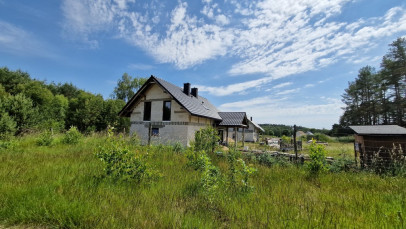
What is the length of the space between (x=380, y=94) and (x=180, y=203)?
1580 inches

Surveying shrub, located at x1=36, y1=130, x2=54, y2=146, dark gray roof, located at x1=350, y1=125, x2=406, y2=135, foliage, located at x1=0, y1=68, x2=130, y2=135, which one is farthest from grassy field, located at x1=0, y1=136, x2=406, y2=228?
foliage, located at x1=0, y1=68, x2=130, y2=135

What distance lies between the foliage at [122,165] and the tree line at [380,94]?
37025 mm

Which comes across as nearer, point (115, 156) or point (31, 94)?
point (115, 156)

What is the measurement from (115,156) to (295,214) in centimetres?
393

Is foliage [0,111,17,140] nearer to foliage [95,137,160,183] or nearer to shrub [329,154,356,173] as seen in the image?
foliage [95,137,160,183]

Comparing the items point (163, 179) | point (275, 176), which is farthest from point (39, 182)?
point (275, 176)

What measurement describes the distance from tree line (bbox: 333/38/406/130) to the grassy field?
1267 inches

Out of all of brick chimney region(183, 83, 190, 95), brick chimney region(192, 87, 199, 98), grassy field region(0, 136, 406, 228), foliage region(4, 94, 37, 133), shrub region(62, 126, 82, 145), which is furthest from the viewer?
brick chimney region(192, 87, 199, 98)

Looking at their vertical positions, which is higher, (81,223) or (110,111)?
(110,111)

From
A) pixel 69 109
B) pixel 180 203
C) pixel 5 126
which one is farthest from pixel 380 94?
pixel 69 109

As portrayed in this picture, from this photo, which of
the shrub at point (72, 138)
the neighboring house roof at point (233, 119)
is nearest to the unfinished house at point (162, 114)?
the neighboring house roof at point (233, 119)

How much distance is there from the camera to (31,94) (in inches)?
1032

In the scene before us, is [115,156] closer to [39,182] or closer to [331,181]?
[39,182]

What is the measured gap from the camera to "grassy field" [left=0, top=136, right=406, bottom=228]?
7.79 feet
